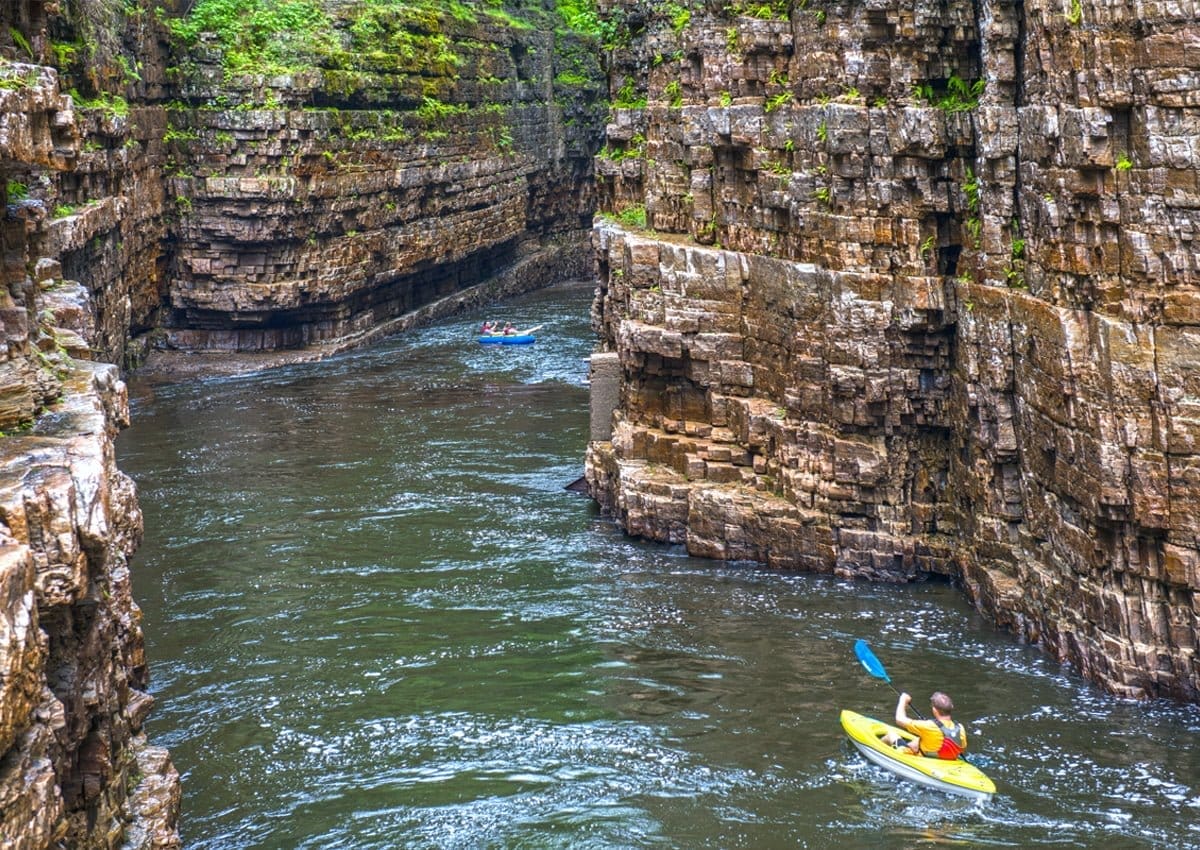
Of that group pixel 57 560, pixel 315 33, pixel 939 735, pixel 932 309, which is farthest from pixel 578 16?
pixel 57 560

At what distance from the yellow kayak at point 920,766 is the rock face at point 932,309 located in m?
2.68

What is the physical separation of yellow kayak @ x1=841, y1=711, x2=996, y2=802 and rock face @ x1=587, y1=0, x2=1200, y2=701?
268 cm

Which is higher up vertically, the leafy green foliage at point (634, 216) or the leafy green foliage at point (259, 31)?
the leafy green foliage at point (259, 31)

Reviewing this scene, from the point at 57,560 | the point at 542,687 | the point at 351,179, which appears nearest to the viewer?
the point at 57,560

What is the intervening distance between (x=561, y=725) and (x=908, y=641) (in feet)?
16.0

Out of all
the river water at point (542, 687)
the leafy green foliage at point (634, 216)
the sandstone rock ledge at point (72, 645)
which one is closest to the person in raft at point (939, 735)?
the river water at point (542, 687)

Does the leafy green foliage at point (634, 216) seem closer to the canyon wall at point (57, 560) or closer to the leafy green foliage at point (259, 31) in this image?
the leafy green foliage at point (259, 31)

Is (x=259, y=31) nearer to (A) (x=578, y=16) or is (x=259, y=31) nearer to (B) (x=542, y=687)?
(A) (x=578, y=16)

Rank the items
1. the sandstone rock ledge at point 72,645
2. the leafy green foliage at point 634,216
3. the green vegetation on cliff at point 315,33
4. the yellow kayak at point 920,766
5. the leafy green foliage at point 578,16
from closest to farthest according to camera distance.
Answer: the sandstone rock ledge at point 72,645 → the yellow kayak at point 920,766 → the leafy green foliage at point 634,216 → the green vegetation on cliff at point 315,33 → the leafy green foliage at point 578,16

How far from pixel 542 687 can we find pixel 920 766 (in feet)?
16.0

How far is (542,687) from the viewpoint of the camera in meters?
18.9

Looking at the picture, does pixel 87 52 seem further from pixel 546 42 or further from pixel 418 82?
pixel 546 42

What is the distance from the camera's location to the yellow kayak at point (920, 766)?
51.2 feet

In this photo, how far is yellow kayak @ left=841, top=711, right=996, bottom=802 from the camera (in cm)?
1559
